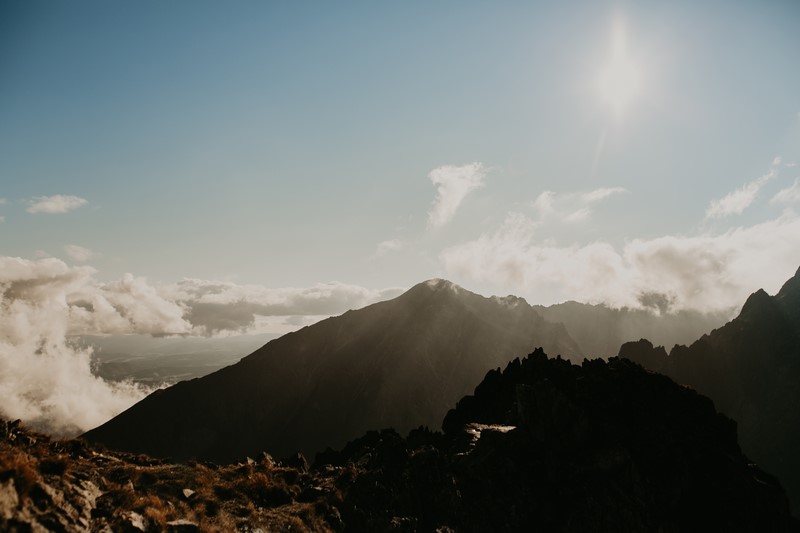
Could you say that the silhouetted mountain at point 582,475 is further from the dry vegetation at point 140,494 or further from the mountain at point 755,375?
the mountain at point 755,375

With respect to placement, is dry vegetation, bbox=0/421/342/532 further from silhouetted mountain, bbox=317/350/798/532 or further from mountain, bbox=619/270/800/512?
mountain, bbox=619/270/800/512

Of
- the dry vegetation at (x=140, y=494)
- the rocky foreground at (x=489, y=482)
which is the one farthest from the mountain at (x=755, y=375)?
the dry vegetation at (x=140, y=494)

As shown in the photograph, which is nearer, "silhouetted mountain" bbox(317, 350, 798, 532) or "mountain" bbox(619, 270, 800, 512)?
"silhouetted mountain" bbox(317, 350, 798, 532)

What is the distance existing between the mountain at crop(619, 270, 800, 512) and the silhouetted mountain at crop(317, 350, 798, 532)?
149 m

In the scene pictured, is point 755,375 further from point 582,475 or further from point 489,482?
point 489,482

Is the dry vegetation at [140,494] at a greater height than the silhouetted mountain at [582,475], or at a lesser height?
greater

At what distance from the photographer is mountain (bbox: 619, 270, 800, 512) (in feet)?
525

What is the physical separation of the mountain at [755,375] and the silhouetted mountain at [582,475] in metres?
149

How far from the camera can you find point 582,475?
1289 inches

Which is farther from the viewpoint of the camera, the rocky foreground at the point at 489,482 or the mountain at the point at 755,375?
the mountain at the point at 755,375

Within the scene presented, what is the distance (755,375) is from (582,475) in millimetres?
210922

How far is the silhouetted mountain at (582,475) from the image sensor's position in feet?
92.3

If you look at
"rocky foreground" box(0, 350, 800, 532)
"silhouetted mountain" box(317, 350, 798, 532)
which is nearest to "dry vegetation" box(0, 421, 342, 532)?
"rocky foreground" box(0, 350, 800, 532)

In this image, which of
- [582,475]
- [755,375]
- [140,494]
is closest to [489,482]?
[582,475]
